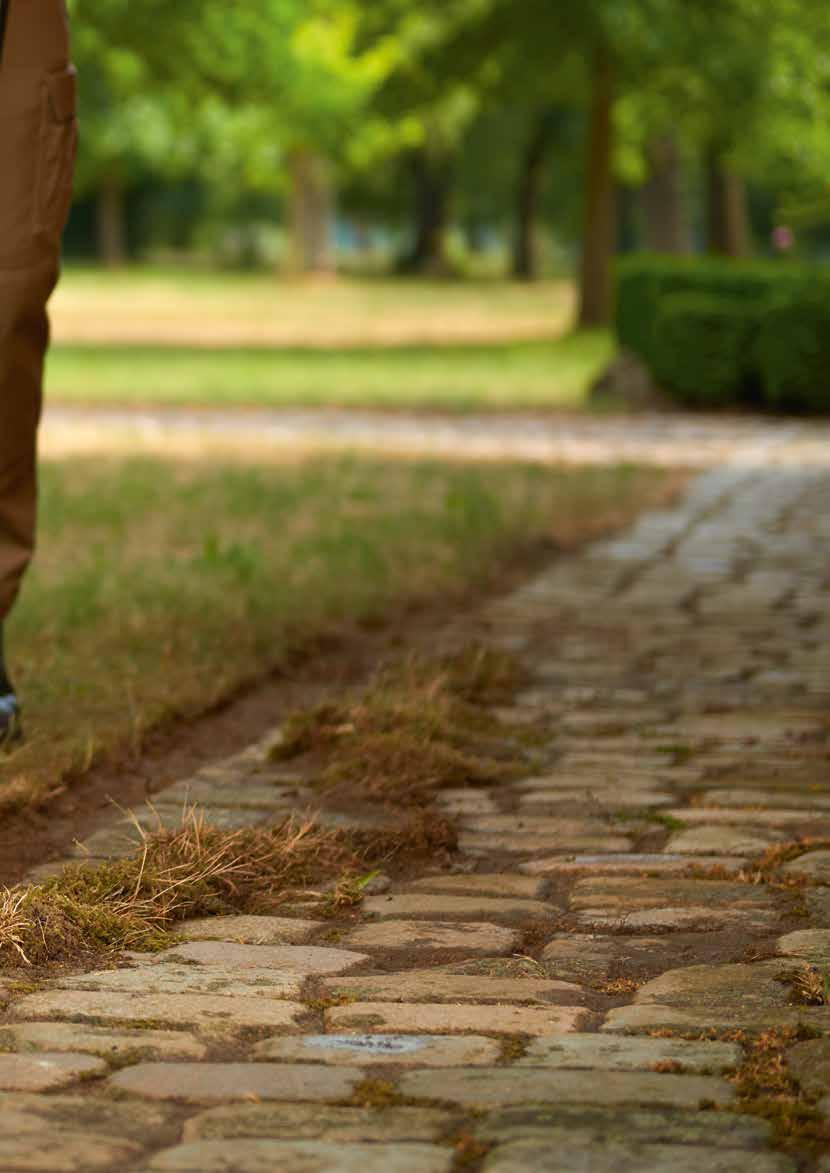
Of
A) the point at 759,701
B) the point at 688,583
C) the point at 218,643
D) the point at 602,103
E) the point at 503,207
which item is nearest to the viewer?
the point at 759,701

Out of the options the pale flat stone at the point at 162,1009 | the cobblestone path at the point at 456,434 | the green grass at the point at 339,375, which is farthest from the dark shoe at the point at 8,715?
the green grass at the point at 339,375

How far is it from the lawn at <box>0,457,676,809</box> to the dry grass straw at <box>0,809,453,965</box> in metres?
0.67

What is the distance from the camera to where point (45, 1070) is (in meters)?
2.81

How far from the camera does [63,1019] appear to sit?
10.0ft

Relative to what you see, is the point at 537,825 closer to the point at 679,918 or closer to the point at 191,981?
the point at 679,918

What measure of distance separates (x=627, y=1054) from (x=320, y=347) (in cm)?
2452

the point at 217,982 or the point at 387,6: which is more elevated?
the point at 387,6

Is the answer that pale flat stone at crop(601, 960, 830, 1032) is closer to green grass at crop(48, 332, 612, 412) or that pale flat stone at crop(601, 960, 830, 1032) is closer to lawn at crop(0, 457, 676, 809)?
lawn at crop(0, 457, 676, 809)

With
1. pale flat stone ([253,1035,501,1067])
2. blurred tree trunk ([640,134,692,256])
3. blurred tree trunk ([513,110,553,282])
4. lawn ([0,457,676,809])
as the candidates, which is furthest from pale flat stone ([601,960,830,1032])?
blurred tree trunk ([513,110,553,282])

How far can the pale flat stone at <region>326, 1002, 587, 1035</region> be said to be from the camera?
3.04 meters

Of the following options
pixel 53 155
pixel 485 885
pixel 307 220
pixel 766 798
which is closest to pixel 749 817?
pixel 766 798

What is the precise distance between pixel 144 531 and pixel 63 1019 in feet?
20.4

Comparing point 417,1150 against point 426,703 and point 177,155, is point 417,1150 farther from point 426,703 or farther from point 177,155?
point 177,155

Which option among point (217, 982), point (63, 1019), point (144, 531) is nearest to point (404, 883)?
point (217, 982)
